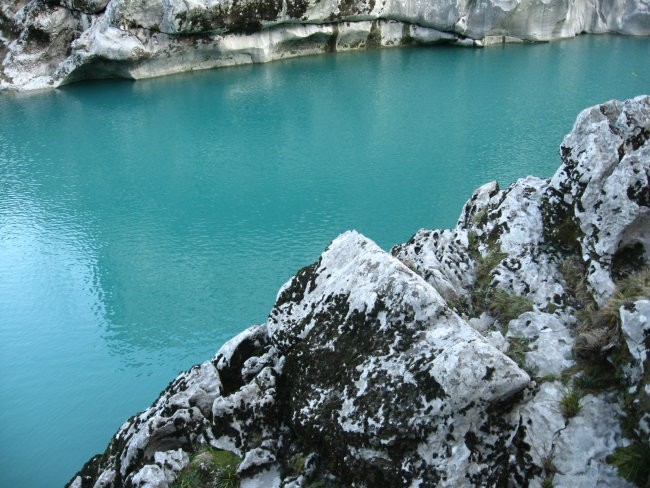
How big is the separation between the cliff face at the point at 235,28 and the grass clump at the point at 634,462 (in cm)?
2630

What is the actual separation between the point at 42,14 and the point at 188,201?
61.4 feet

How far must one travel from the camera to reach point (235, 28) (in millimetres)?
26891

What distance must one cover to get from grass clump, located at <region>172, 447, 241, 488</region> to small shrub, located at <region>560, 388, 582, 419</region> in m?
2.48

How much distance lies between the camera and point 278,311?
17.1 ft

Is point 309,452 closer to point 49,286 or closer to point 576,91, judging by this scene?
point 49,286

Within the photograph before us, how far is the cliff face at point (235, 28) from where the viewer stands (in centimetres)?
2589

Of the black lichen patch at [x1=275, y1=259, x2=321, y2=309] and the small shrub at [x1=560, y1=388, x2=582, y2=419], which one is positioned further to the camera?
the black lichen patch at [x1=275, y1=259, x2=321, y2=309]

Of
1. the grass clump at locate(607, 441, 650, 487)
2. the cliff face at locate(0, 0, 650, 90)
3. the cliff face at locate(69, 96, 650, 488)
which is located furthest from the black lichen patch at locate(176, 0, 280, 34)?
the grass clump at locate(607, 441, 650, 487)

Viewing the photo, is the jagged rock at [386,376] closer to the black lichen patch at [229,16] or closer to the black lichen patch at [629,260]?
the black lichen patch at [629,260]

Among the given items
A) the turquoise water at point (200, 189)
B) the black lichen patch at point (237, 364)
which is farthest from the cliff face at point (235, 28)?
the black lichen patch at point (237, 364)

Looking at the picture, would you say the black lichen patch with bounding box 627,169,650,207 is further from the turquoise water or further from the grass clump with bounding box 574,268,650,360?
the turquoise water

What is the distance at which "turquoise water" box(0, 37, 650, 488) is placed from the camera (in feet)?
30.9

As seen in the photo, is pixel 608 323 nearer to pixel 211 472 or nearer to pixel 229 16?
pixel 211 472

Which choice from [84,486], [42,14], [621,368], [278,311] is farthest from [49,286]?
[42,14]
